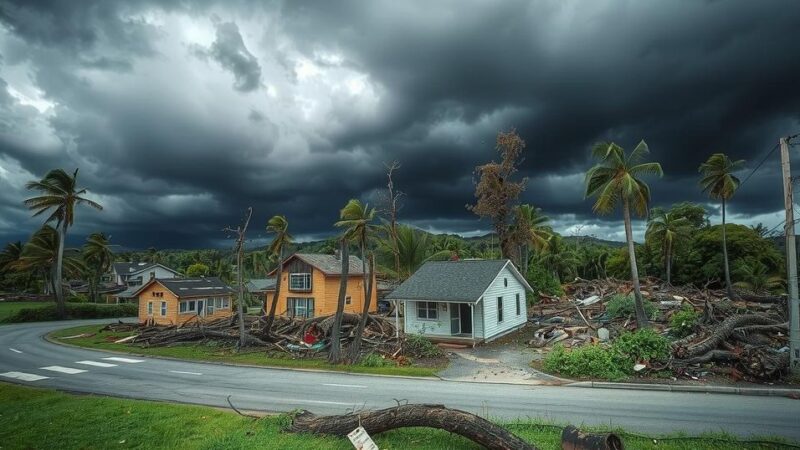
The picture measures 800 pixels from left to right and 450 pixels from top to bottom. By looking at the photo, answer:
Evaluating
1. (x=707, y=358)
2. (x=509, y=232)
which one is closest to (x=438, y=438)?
(x=707, y=358)

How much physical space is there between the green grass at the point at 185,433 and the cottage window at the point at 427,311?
61.0 ft

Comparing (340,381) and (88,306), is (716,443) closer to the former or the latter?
(340,381)

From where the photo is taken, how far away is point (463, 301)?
87.2 feet

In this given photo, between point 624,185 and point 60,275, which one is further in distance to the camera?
point 60,275

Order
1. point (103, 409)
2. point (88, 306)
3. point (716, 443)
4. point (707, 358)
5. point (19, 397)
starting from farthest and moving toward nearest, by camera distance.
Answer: point (88, 306) < point (707, 358) < point (19, 397) < point (103, 409) < point (716, 443)

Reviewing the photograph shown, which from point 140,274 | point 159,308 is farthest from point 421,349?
point 140,274

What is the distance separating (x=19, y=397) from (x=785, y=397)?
25.7 m

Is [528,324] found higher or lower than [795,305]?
lower

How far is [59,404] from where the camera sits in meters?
13.5

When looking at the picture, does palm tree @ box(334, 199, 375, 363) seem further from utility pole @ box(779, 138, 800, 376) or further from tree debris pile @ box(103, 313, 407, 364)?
utility pole @ box(779, 138, 800, 376)

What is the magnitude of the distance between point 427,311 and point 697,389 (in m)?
16.8

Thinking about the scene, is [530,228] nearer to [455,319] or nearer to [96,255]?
[455,319]

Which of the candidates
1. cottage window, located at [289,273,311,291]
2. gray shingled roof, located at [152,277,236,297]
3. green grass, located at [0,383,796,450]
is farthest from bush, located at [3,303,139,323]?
green grass, located at [0,383,796,450]

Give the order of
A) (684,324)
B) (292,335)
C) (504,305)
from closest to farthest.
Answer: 1. (684,324)
2. (292,335)
3. (504,305)
